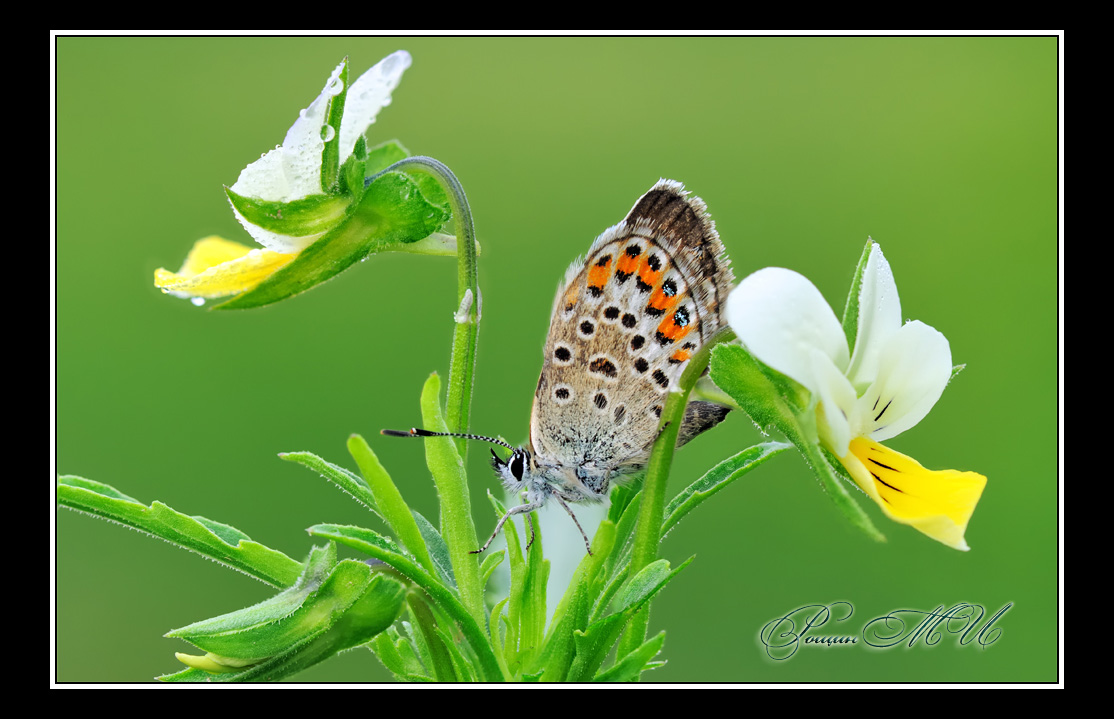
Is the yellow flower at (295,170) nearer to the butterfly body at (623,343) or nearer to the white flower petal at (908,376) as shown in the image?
the butterfly body at (623,343)

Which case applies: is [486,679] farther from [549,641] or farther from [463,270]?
[463,270]

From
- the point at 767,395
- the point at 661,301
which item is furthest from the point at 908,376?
the point at 661,301

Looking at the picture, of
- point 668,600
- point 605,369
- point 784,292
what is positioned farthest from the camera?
point 668,600

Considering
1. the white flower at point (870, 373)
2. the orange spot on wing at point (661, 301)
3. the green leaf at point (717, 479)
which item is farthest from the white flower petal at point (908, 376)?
the orange spot on wing at point (661, 301)

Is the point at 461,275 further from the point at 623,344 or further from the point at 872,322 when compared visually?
the point at 872,322

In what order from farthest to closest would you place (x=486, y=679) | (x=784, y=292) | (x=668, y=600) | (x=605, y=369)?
(x=668, y=600)
(x=605, y=369)
(x=486, y=679)
(x=784, y=292)

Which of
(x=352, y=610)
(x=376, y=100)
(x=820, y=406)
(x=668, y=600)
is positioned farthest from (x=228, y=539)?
(x=668, y=600)

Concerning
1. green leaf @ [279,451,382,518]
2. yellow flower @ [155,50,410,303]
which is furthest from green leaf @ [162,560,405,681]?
yellow flower @ [155,50,410,303]
